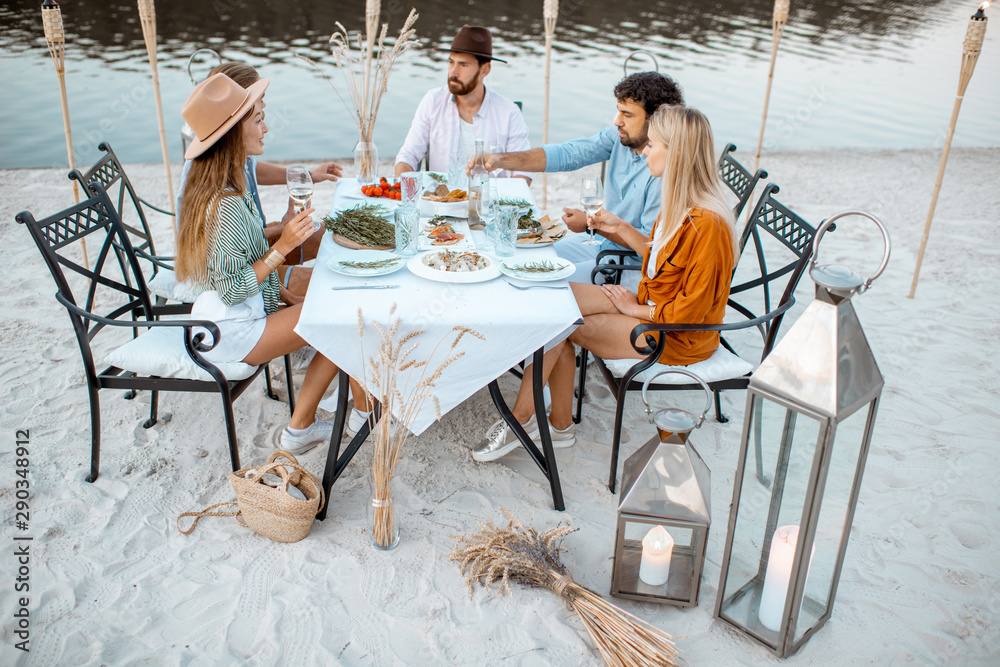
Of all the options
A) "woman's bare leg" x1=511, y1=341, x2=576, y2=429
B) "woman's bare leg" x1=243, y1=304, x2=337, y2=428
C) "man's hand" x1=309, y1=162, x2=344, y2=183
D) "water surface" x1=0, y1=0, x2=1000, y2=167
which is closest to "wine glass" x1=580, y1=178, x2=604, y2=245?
"woman's bare leg" x1=511, y1=341, x2=576, y2=429

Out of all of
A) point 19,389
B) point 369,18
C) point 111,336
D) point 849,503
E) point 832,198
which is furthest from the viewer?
point 832,198

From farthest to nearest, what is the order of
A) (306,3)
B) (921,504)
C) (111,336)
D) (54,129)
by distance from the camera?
(306,3), (54,129), (111,336), (921,504)

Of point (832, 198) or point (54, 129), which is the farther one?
point (54, 129)

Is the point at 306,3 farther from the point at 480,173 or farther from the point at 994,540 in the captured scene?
the point at 994,540

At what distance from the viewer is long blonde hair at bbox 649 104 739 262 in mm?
2471

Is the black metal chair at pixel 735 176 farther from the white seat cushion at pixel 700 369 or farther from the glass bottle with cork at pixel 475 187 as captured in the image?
the glass bottle with cork at pixel 475 187

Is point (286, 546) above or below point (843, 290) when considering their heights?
below

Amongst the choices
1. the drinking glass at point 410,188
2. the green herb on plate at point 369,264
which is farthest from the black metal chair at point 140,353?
the drinking glass at point 410,188

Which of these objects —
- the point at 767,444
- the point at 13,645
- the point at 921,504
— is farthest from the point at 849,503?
the point at 13,645

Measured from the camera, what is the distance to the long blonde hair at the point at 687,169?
2471 millimetres

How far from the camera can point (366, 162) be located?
11.2 ft

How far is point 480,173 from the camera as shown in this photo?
9.74 feet

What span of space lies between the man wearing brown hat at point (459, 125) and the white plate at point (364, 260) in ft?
4.95

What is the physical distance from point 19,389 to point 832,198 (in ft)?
19.8
